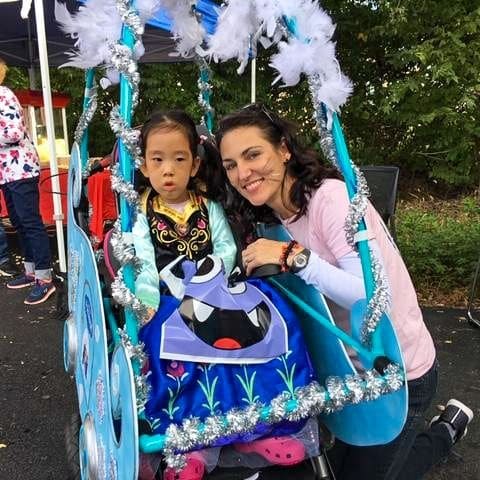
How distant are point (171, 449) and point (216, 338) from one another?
0.32 meters

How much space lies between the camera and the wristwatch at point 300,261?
159 centimetres

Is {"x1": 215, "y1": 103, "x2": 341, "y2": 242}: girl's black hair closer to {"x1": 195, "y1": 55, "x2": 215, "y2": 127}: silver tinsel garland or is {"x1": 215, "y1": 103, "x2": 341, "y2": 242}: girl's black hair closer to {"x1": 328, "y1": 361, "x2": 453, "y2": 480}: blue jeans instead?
{"x1": 328, "y1": 361, "x2": 453, "y2": 480}: blue jeans

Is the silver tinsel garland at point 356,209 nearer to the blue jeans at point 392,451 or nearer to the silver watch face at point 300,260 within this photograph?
the silver watch face at point 300,260

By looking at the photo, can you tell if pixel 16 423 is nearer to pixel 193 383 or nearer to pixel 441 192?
pixel 193 383

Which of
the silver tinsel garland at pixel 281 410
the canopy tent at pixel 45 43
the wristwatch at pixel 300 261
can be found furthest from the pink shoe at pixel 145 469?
the canopy tent at pixel 45 43

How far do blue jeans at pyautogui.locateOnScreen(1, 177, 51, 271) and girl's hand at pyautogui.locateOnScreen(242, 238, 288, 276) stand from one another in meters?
3.18

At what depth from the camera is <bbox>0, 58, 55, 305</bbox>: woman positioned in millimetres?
4148

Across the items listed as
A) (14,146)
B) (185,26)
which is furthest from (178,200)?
(14,146)

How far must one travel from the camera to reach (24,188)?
14.4 feet

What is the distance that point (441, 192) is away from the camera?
8.26 meters

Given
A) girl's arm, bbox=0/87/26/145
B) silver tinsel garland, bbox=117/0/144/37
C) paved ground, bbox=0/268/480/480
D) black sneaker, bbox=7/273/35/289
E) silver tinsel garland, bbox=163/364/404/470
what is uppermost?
silver tinsel garland, bbox=117/0/144/37

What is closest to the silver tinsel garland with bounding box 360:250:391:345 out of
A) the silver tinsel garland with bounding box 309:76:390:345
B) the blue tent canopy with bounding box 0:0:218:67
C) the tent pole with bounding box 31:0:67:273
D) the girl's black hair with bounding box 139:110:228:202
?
the silver tinsel garland with bounding box 309:76:390:345

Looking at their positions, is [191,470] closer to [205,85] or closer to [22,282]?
[205,85]

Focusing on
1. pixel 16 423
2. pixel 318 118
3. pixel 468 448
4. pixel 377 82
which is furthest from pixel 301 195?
pixel 377 82
